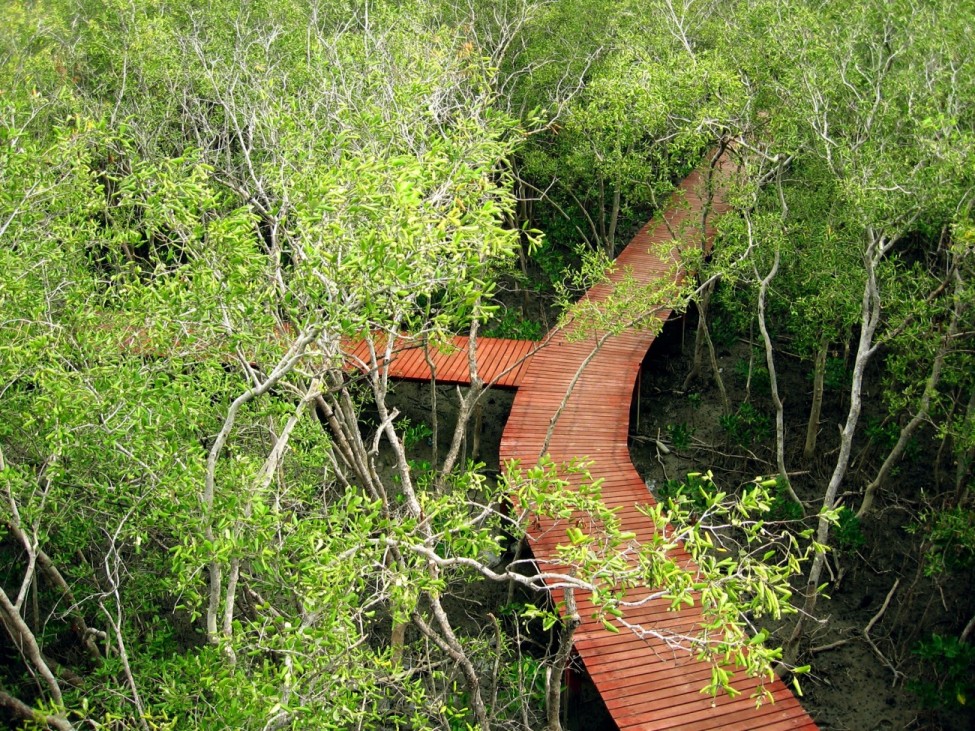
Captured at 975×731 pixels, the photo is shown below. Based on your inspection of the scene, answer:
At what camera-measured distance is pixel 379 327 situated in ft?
20.7

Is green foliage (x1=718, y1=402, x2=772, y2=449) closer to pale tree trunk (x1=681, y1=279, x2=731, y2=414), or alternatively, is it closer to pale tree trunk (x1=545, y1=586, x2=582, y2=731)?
pale tree trunk (x1=681, y1=279, x2=731, y2=414)

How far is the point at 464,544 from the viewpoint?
21.9 feet

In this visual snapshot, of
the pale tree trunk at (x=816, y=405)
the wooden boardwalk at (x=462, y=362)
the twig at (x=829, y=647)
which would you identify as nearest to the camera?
the twig at (x=829, y=647)

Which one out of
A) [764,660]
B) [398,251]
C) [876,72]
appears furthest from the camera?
[876,72]

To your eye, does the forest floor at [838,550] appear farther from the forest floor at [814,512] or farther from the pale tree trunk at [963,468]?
the pale tree trunk at [963,468]

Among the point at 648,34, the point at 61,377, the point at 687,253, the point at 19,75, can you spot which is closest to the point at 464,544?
the point at 61,377

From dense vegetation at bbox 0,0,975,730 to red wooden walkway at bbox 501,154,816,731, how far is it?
0.61 m

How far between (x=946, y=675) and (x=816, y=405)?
477 cm

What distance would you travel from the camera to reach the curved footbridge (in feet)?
29.0

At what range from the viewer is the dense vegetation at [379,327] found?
6227 mm

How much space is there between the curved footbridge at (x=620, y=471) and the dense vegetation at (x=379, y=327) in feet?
2.00

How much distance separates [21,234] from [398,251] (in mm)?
4564

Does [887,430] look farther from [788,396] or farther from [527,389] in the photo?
[527,389]

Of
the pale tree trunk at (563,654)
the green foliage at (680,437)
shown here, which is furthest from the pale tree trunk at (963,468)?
Result: the pale tree trunk at (563,654)
